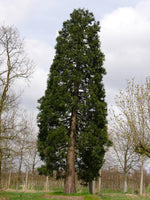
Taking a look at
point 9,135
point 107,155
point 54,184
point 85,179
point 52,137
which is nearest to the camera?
point 9,135

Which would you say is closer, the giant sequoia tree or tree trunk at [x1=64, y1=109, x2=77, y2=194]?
tree trunk at [x1=64, y1=109, x2=77, y2=194]

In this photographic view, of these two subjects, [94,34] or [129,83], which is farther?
[94,34]

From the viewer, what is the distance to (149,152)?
44.1 ft

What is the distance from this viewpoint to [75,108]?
16.5 meters

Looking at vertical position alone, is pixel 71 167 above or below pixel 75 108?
below

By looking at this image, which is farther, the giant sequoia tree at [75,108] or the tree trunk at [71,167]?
the giant sequoia tree at [75,108]

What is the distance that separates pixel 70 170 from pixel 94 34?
35.3 ft

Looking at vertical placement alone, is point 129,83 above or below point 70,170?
above

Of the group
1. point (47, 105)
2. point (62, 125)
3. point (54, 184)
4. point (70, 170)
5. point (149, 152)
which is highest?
point (47, 105)

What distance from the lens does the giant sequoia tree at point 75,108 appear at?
1553cm

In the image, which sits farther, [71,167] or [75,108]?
[75,108]

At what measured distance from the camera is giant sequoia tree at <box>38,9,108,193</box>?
1553cm

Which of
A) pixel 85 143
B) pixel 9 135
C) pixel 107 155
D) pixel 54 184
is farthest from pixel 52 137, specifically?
pixel 54 184

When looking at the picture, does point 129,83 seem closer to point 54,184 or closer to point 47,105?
point 47,105
